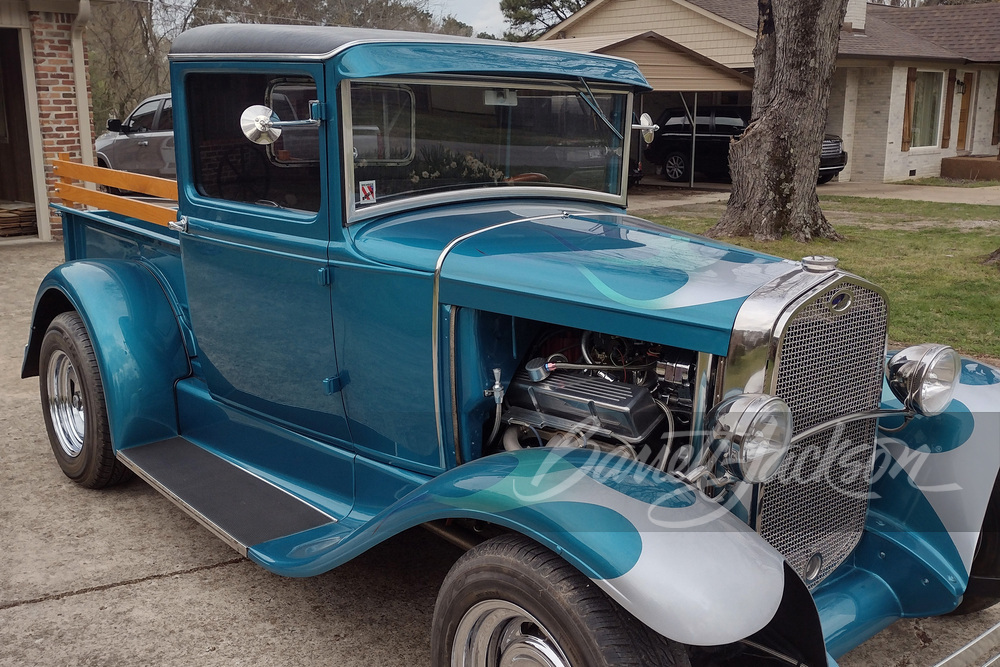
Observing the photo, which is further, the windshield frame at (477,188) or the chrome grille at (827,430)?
the windshield frame at (477,188)

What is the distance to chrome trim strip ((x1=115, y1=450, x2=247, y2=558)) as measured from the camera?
2973mm

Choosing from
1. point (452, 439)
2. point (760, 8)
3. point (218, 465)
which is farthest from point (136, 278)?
point (760, 8)

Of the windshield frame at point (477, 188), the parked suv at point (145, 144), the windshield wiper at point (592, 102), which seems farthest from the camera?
the parked suv at point (145, 144)

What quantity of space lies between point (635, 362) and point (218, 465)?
1877mm

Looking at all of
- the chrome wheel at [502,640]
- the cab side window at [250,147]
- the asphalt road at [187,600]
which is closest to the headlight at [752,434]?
the chrome wheel at [502,640]

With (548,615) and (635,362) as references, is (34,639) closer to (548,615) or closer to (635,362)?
Answer: (548,615)

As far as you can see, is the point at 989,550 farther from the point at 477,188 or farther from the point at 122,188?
the point at 122,188

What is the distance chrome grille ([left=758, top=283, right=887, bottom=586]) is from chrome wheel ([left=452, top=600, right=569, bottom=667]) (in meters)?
0.72

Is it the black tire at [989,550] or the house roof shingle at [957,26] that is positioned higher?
the house roof shingle at [957,26]

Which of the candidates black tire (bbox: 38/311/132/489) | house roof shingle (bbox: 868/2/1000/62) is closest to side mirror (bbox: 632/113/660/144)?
black tire (bbox: 38/311/132/489)

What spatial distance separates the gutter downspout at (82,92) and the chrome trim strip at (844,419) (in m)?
10.0

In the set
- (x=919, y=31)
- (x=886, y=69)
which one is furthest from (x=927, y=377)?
(x=919, y=31)

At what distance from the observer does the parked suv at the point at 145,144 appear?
12.1 m

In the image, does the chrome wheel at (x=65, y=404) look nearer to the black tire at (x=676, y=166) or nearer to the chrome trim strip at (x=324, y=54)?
the chrome trim strip at (x=324, y=54)
